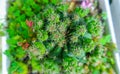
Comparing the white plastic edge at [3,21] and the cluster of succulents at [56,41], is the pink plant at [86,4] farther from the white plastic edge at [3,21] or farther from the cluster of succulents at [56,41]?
the white plastic edge at [3,21]

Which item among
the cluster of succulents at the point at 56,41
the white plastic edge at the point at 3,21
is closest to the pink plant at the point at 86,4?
the cluster of succulents at the point at 56,41

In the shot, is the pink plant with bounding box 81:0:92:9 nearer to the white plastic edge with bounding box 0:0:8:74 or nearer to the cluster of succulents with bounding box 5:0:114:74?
the cluster of succulents with bounding box 5:0:114:74

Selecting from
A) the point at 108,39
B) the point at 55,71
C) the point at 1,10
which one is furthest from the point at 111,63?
the point at 1,10

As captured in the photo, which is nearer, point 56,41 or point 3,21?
point 56,41

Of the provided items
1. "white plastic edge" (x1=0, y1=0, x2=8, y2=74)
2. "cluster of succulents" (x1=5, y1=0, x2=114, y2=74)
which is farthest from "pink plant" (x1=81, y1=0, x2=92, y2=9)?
"white plastic edge" (x1=0, y1=0, x2=8, y2=74)

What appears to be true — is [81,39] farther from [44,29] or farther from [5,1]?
[5,1]

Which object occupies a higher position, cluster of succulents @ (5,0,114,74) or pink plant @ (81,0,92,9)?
pink plant @ (81,0,92,9)

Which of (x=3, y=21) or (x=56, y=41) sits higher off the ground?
(x=3, y=21)

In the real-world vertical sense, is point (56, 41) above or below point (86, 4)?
below
